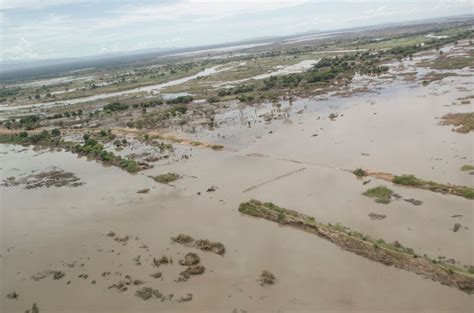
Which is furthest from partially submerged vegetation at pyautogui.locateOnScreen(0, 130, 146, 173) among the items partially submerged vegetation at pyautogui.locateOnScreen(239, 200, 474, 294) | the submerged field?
partially submerged vegetation at pyautogui.locateOnScreen(239, 200, 474, 294)

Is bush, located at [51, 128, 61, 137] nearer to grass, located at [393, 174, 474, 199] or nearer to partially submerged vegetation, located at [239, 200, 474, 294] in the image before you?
partially submerged vegetation, located at [239, 200, 474, 294]

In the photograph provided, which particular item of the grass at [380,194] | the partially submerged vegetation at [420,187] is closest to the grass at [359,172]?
the partially submerged vegetation at [420,187]

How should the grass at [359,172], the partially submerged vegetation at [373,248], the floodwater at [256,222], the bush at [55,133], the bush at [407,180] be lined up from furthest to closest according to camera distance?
the bush at [55,133] → the grass at [359,172] → the bush at [407,180] → the floodwater at [256,222] → the partially submerged vegetation at [373,248]

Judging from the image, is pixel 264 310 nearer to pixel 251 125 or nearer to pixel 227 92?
pixel 251 125

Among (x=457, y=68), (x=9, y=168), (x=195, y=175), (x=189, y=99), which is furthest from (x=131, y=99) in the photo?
(x=457, y=68)

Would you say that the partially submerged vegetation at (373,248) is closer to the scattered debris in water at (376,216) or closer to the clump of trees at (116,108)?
the scattered debris in water at (376,216)

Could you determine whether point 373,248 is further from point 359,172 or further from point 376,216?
point 359,172
